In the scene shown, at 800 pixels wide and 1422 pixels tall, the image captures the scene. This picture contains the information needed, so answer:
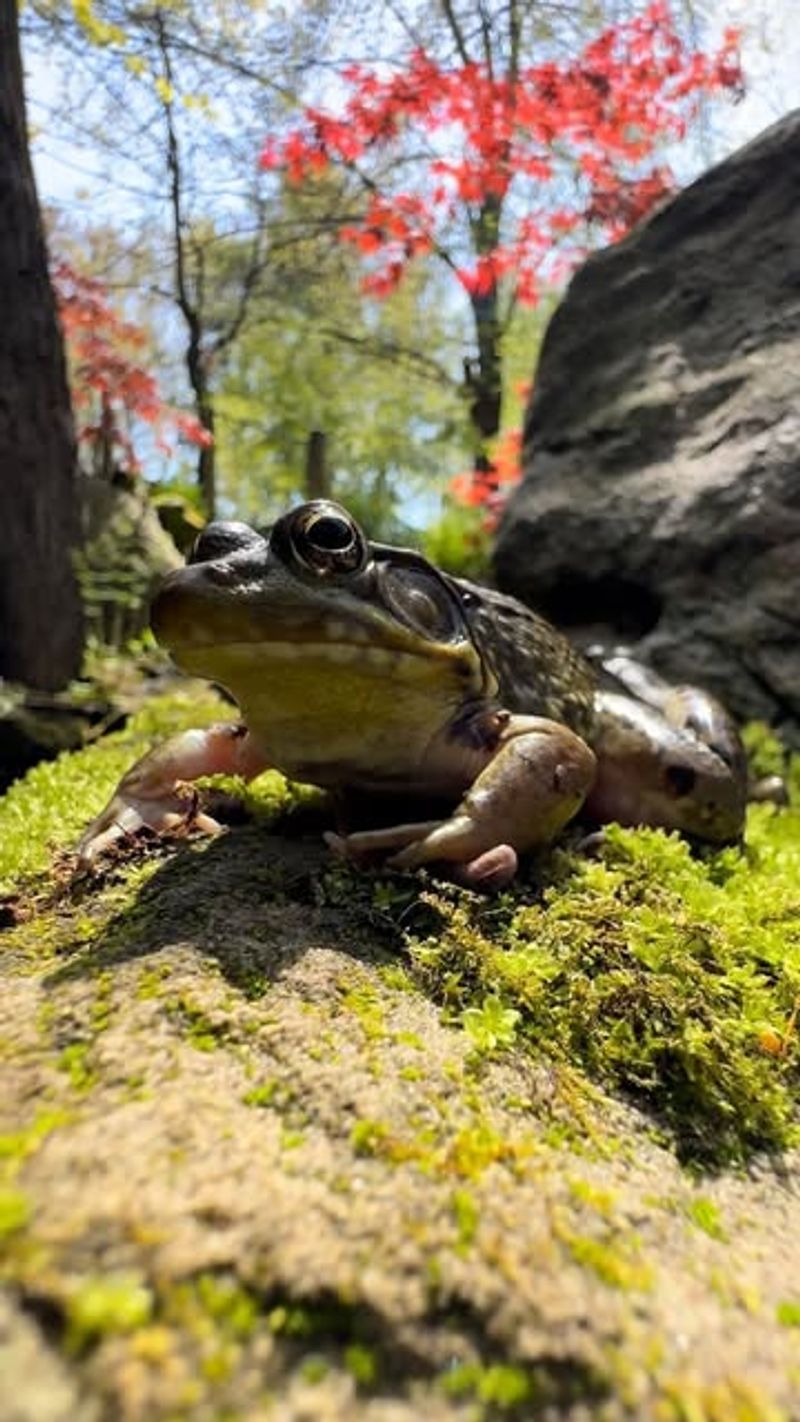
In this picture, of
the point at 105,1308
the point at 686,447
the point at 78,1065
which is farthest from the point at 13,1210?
the point at 686,447

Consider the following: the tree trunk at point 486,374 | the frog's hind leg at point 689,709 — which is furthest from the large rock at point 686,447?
the tree trunk at point 486,374

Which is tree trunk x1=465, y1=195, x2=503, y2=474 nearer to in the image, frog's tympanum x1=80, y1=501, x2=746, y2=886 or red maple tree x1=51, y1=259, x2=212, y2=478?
red maple tree x1=51, y1=259, x2=212, y2=478

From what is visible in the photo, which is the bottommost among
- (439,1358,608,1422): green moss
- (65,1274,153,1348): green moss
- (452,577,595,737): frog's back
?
(439,1358,608,1422): green moss

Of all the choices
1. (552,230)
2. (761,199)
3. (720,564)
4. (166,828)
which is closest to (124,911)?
(166,828)

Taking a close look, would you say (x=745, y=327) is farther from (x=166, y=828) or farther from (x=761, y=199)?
(x=166, y=828)

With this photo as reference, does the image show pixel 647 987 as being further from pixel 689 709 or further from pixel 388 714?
pixel 689 709

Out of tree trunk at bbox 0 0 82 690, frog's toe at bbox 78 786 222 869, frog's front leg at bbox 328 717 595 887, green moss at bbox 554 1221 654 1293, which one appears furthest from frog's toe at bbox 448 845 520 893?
tree trunk at bbox 0 0 82 690

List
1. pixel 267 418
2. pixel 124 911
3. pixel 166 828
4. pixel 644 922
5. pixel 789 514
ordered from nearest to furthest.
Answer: pixel 124 911 → pixel 644 922 → pixel 166 828 → pixel 789 514 → pixel 267 418
